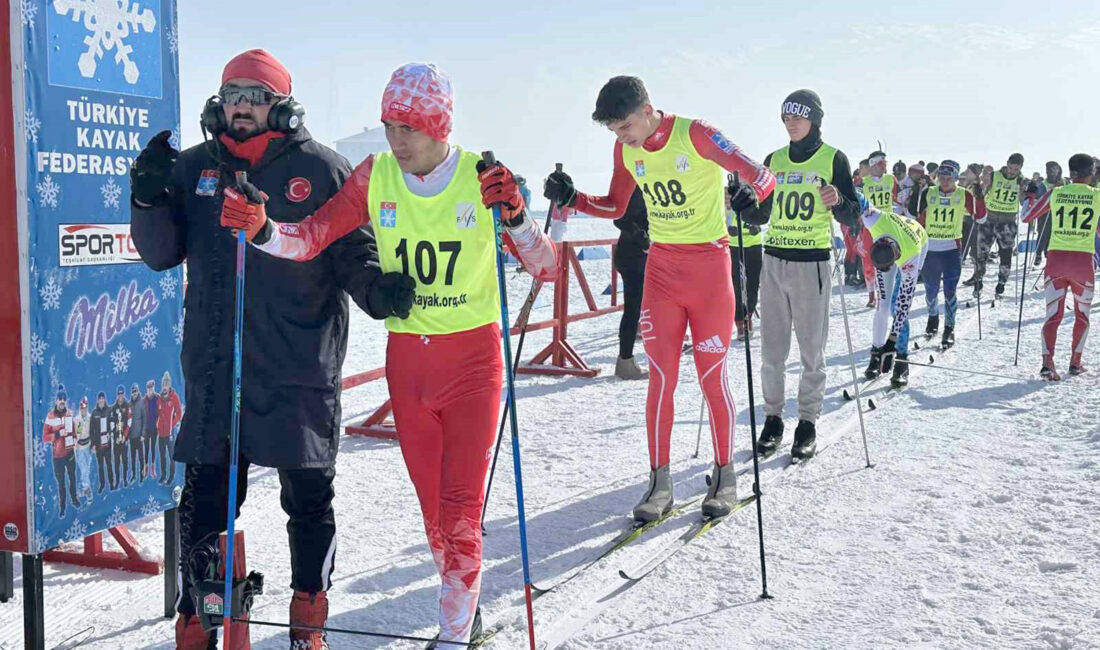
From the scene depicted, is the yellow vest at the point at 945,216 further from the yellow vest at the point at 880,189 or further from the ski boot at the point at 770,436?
the ski boot at the point at 770,436

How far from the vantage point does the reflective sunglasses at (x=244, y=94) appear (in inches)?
125

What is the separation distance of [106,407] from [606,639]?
80.7 inches

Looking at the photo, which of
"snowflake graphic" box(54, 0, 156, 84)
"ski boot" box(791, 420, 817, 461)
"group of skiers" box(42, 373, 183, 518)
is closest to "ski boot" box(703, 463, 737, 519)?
"ski boot" box(791, 420, 817, 461)

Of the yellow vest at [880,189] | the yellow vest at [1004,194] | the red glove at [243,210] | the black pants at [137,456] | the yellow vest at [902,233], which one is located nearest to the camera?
the red glove at [243,210]

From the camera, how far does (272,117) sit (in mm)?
3176

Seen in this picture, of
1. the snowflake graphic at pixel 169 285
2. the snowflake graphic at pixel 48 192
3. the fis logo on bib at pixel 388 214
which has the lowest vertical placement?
the snowflake graphic at pixel 169 285

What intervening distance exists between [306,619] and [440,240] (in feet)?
4.43

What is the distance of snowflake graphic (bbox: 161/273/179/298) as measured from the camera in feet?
13.1

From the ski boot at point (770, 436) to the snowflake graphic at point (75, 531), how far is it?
4.25 meters

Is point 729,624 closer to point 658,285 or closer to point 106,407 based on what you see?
point 658,285

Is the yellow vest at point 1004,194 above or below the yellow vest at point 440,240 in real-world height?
above

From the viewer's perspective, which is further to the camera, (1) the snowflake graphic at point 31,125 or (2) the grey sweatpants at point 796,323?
(2) the grey sweatpants at point 796,323

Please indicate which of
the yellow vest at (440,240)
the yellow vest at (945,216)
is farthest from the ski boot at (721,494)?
the yellow vest at (945,216)

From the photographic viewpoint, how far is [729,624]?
12.8 feet
